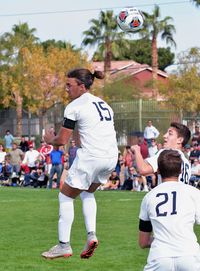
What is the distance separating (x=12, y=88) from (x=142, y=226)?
194 ft

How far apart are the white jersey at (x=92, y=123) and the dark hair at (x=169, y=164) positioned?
3.13 metres

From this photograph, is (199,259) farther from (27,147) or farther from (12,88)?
(12,88)

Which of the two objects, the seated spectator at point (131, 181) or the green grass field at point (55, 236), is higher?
the green grass field at point (55, 236)

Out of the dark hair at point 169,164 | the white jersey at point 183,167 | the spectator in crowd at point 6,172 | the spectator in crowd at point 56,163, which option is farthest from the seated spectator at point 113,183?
the dark hair at point 169,164

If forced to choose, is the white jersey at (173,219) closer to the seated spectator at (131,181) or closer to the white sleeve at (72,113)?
the white sleeve at (72,113)

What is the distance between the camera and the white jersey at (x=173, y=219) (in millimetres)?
6703

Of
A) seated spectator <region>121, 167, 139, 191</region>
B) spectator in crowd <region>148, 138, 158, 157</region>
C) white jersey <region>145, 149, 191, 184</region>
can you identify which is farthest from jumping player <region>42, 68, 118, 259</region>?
spectator in crowd <region>148, 138, 158, 157</region>

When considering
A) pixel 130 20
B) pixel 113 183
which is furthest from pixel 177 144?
pixel 113 183

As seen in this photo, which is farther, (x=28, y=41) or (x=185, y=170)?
(x=28, y=41)

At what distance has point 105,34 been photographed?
249ft

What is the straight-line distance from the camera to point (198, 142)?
3042 centimetres

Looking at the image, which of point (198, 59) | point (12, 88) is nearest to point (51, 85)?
point (12, 88)

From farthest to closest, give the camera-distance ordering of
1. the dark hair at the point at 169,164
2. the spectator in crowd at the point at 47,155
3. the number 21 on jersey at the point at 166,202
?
the spectator in crowd at the point at 47,155 < the dark hair at the point at 169,164 < the number 21 on jersey at the point at 166,202

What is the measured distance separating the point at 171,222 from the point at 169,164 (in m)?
0.47
